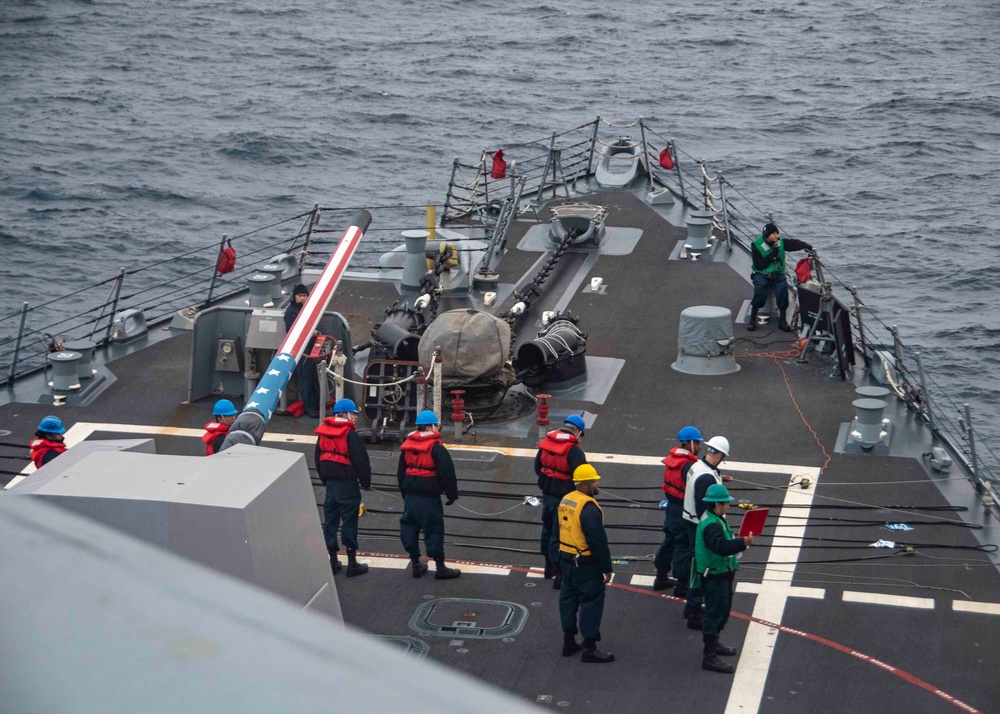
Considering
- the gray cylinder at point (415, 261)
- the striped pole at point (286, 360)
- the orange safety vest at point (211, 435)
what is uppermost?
the striped pole at point (286, 360)

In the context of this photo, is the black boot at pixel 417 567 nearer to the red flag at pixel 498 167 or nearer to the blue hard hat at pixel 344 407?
the blue hard hat at pixel 344 407

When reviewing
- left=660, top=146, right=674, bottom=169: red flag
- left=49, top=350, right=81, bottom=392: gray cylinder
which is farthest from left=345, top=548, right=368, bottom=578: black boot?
left=660, top=146, right=674, bottom=169: red flag

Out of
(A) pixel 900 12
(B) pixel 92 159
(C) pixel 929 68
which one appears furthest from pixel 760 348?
(A) pixel 900 12

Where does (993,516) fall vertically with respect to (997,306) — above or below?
above

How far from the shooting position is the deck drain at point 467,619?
35.1ft

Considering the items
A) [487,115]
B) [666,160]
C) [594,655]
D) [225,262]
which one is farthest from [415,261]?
[487,115]

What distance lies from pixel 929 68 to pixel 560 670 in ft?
188

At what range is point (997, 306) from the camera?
1217 inches

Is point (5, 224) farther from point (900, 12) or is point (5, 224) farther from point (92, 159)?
point (900, 12)

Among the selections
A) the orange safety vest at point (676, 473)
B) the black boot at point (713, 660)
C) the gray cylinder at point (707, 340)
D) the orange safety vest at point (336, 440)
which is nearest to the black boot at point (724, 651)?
the black boot at point (713, 660)

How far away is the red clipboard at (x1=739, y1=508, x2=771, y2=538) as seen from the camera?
9875 millimetres

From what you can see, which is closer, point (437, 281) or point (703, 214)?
point (437, 281)

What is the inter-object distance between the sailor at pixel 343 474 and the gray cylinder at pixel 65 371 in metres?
6.59

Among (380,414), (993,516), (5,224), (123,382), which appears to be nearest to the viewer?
(993,516)
